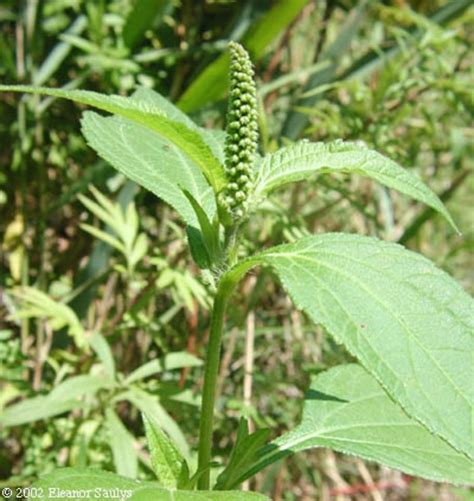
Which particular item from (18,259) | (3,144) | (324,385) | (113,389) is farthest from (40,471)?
(3,144)

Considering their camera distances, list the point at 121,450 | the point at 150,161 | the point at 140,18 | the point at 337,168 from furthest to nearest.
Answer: the point at 140,18 < the point at 121,450 < the point at 150,161 < the point at 337,168

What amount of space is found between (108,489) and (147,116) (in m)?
0.33

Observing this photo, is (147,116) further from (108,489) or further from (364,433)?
(364,433)

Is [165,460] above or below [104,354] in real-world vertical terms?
below

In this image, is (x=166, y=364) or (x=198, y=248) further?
(x=166, y=364)

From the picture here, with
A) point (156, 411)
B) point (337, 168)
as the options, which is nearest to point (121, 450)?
point (156, 411)

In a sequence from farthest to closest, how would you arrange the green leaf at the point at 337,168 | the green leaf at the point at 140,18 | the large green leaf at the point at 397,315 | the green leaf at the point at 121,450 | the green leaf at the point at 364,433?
1. the green leaf at the point at 140,18
2. the green leaf at the point at 121,450
3. the green leaf at the point at 364,433
4. the green leaf at the point at 337,168
5. the large green leaf at the point at 397,315

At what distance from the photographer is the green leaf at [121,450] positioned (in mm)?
1355

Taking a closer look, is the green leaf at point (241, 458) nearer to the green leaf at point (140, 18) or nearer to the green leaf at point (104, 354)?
the green leaf at point (104, 354)

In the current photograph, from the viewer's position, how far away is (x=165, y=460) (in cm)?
83

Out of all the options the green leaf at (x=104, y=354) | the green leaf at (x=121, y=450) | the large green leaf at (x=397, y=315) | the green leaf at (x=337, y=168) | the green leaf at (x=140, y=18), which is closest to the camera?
the large green leaf at (x=397, y=315)

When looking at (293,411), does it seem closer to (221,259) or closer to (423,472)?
(423,472)

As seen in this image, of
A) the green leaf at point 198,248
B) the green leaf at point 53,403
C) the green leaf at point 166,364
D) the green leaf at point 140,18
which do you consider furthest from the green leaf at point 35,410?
the green leaf at point 140,18

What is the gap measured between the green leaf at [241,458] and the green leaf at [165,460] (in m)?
0.06
